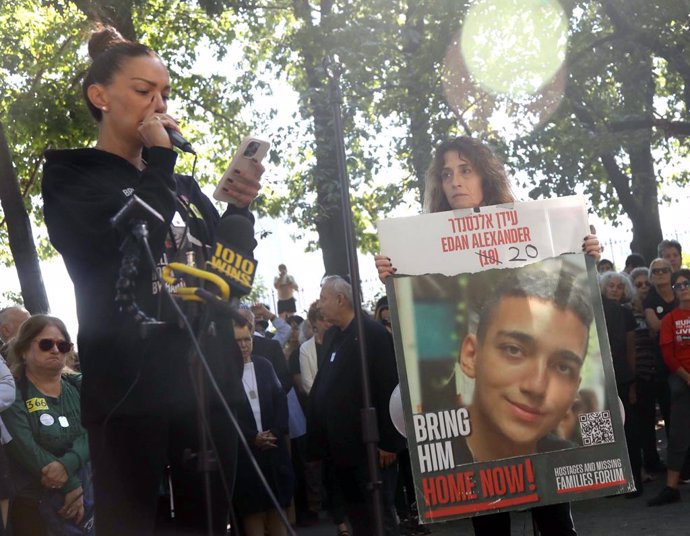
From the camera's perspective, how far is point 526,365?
15.3 feet

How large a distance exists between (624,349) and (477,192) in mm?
6761

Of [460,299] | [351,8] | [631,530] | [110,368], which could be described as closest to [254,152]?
[110,368]

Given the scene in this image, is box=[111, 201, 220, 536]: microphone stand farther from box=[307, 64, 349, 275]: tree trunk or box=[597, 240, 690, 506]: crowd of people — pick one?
box=[307, 64, 349, 275]: tree trunk

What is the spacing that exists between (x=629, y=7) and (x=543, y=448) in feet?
36.0

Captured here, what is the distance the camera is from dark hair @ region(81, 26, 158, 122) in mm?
3357

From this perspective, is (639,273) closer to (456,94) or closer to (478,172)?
(456,94)

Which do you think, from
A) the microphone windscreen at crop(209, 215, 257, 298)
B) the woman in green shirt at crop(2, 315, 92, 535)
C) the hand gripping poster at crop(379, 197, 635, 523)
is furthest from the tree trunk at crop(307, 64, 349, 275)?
the microphone windscreen at crop(209, 215, 257, 298)

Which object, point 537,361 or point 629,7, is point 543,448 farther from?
point 629,7

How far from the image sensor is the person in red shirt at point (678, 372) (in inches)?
403

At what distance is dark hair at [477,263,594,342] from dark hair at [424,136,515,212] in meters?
0.40

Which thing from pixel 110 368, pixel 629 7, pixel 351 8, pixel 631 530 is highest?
pixel 351 8

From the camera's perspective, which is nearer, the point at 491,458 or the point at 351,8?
the point at 491,458

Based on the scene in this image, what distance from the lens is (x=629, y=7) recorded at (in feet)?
47.4

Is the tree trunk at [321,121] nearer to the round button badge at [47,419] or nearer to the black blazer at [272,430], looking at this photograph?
the black blazer at [272,430]
